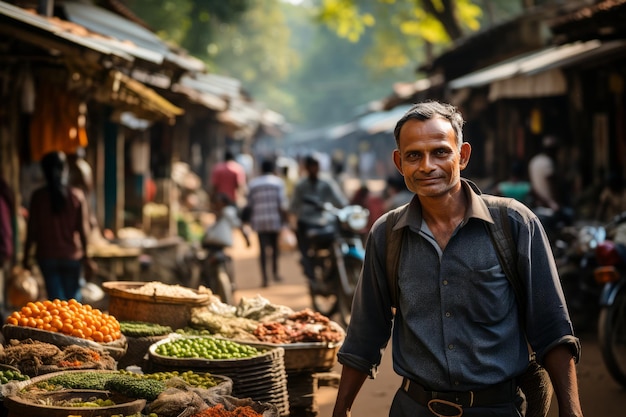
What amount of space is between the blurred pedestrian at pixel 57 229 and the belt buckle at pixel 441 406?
227 inches

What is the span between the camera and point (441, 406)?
3482 mm

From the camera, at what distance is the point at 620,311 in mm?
8211

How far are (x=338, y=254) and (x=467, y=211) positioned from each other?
23.9ft

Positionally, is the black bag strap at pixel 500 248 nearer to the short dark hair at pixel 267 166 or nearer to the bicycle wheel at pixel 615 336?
the bicycle wheel at pixel 615 336

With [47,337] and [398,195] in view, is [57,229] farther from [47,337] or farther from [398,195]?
[398,195]

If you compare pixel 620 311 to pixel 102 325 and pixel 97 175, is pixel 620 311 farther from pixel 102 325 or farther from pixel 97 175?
pixel 97 175

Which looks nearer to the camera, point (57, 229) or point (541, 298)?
point (541, 298)

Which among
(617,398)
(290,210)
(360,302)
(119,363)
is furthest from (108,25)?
(360,302)

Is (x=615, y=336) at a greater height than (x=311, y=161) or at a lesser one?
lesser

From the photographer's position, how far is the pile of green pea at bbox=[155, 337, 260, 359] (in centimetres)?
554

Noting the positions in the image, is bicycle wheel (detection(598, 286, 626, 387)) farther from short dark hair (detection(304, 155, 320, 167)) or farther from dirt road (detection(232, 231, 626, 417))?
short dark hair (detection(304, 155, 320, 167))

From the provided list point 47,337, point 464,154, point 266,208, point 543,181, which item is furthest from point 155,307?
point 266,208

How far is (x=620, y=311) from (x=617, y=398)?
93 centimetres

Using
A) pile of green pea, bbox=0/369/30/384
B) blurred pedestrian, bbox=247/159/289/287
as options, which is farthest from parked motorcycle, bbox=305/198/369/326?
pile of green pea, bbox=0/369/30/384
